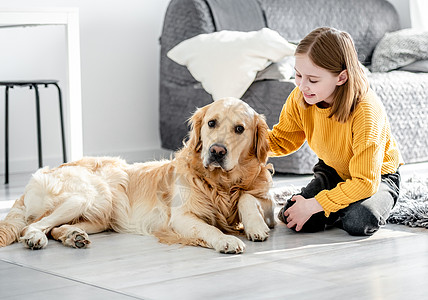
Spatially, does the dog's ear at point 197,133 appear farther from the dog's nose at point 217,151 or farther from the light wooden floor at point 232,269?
the light wooden floor at point 232,269

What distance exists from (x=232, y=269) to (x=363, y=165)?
0.61 meters

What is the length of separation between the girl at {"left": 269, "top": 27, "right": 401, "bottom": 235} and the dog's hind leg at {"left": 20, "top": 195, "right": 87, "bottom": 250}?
724mm

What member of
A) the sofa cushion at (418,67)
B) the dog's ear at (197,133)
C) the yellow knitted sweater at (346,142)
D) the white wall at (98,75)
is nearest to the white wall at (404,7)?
the sofa cushion at (418,67)

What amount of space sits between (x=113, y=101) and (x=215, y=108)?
2348mm

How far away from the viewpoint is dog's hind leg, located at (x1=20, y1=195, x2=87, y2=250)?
222 cm

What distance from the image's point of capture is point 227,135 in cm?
228

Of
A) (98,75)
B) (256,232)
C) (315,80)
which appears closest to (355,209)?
(256,232)

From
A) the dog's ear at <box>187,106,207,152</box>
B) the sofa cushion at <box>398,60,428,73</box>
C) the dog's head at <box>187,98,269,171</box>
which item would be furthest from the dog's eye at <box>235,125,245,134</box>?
the sofa cushion at <box>398,60,428,73</box>

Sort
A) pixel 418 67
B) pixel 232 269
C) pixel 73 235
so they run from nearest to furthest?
pixel 232 269 < pixel 73 235 < pixel 418 67

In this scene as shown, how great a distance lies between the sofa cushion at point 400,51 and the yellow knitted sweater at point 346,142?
214 cm

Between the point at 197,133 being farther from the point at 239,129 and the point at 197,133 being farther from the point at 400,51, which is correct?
the point at 400,51

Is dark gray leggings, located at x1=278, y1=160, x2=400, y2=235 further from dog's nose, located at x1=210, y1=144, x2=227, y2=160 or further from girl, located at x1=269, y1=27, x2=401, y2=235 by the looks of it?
dog's nose, located at x1=210, y1=144, x2=227, y2=160

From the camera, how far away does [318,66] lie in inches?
88.7

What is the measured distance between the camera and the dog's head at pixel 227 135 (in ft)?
7.44
